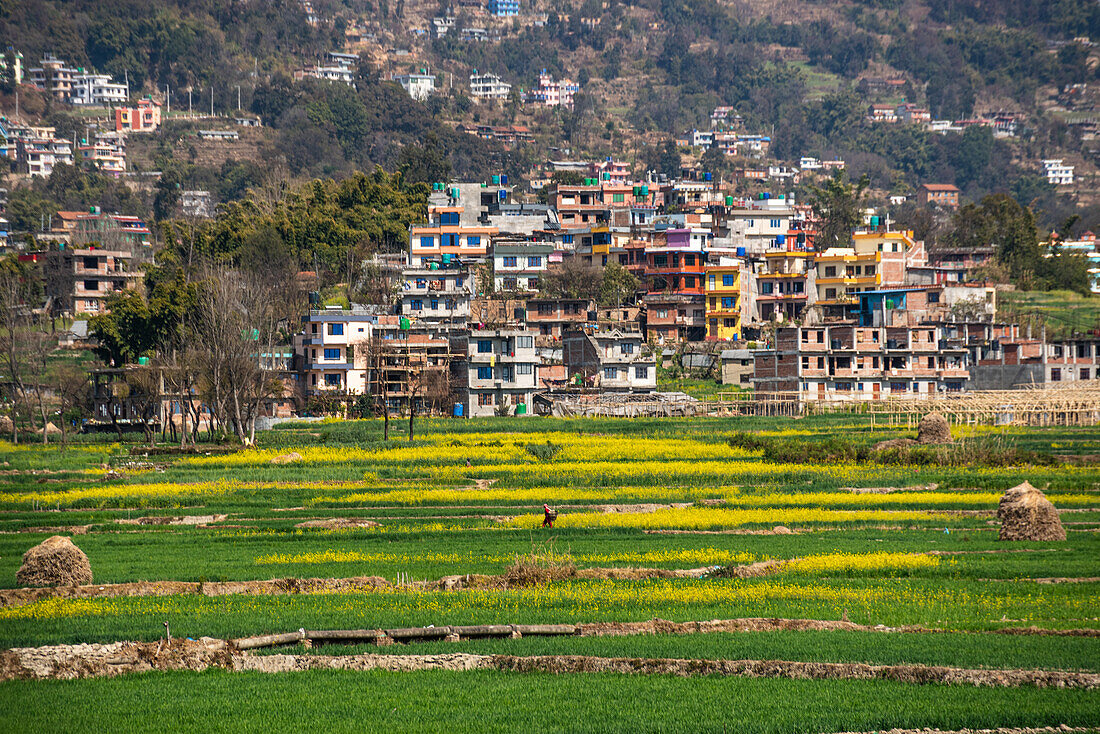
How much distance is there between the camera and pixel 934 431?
185 feet

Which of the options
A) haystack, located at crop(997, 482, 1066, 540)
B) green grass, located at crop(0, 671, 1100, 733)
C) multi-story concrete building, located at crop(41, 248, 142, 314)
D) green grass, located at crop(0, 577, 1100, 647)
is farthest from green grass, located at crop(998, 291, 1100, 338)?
green grass, located at crop(0, 671, 1100, 733)

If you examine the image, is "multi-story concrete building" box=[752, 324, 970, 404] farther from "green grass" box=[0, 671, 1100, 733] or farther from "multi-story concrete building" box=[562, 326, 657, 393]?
"green grass" box=[0, 671, 1100, 733]

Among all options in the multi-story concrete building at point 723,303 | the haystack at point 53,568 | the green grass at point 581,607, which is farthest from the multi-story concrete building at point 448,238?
the green grass at point 581,607

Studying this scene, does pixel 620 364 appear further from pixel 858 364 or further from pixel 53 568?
pixel 53 568

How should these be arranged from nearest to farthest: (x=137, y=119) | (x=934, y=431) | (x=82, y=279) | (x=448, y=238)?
(x=934, y=431)
(x=82, y=279)
(x=448, y=238)
(x=137, y=119)

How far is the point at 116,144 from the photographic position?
184 meters

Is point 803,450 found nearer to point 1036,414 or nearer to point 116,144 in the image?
point 1036,414

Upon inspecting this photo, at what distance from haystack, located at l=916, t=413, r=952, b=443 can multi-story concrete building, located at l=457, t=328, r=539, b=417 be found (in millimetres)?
30028

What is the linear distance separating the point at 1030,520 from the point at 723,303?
6299 cm

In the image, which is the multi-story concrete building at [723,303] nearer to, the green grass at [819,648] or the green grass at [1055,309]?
the green grass at [1055,309]

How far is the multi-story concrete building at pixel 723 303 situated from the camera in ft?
310

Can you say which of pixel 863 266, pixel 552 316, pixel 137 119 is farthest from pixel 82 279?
pixel 137 119

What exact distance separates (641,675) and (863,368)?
6376 cm

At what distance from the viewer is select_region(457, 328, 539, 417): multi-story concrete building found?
261ft
